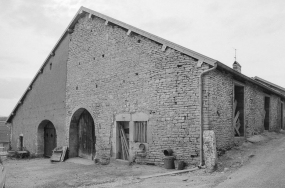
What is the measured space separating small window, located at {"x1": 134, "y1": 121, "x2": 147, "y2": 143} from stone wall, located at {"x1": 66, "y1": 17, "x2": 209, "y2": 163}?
1.51ft

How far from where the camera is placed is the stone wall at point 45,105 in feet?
51.9

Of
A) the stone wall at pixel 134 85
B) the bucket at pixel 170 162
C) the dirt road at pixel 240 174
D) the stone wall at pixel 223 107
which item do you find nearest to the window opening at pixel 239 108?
the stone wall at pixel 223 107

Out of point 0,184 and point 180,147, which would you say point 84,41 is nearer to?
point 180,147

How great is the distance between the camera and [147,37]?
34.9ft

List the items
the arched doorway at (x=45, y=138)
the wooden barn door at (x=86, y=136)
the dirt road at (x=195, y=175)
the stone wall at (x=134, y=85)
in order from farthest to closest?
the arched doorway at (x=45, y=138) → the wooden barn door at (x=86, y=136) → the stone wall at (x=134, y=85) → the dirt road at (x=195, y=175)

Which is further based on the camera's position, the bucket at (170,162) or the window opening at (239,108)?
the window opening at (239,108)

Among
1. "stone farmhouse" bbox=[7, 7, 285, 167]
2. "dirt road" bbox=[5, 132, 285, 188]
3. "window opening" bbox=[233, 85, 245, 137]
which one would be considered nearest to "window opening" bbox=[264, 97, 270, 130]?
"stone farmhouse" bbox=[7, 7, 285, 167]

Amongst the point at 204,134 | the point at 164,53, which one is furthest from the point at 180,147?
the point at 164,53

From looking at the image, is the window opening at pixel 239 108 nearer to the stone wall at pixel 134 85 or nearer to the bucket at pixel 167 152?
the stone wall at pixel 134 85

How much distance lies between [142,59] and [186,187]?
5540mm

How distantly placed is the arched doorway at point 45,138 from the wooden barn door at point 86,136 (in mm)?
3883

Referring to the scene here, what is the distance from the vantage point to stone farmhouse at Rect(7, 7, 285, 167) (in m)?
9.24

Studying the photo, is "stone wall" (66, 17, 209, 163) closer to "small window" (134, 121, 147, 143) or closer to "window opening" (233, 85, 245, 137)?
"small window" (134, 121, 147, 143)

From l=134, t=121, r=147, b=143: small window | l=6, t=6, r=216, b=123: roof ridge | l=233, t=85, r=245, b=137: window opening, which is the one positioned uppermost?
l=6, t=6, r=216, b=123: roof ridge
